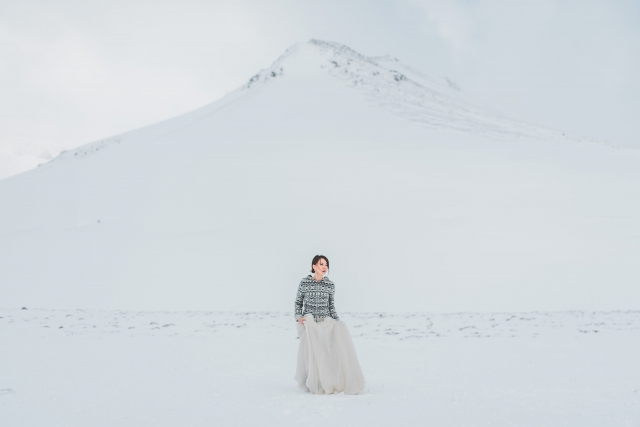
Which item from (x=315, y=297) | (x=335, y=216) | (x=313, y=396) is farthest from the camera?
(x=335, y=216)

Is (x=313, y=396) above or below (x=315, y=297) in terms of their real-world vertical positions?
below

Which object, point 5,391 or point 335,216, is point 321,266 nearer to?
point 5,391

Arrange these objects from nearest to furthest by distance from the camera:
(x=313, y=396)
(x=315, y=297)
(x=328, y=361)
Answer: (x=313, y=396) < (x=328, y=361) < (x=315, y=297)

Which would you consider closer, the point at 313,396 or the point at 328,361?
the point at 313,396

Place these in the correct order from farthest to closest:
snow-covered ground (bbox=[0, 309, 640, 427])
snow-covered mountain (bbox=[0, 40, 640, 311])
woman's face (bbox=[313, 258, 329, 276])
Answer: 1. snow-covered mountain (bbox=[0, 40, 640, 311])
2. woman's face (bbox=[313, 258, 329, 276])
3. snow-covered ground (bbox=[0, 309, 640, 427])

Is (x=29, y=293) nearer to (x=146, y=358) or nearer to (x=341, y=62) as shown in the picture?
(x=146, y=358)

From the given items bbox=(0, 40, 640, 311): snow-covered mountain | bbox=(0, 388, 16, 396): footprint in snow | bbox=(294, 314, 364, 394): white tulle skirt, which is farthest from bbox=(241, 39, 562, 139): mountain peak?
bbox=(0, 388, 16, 396): footprint in snow

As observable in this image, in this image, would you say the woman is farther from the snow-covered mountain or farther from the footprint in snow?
the snow-covered mountain

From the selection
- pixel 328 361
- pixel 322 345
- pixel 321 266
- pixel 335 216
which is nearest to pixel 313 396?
A: pixel 328 361

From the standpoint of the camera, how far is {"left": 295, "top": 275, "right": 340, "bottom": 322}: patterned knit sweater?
595cm

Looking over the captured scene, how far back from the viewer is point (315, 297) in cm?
595

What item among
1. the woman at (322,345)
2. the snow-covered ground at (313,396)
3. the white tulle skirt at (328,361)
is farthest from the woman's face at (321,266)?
the snow-covered ground at (313,396)

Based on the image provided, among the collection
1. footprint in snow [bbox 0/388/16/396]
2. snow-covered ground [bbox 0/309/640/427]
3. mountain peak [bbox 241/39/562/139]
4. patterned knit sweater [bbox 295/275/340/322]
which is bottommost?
footprint in snow [bbox 0/388/16/396]

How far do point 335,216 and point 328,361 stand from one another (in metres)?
13.4
